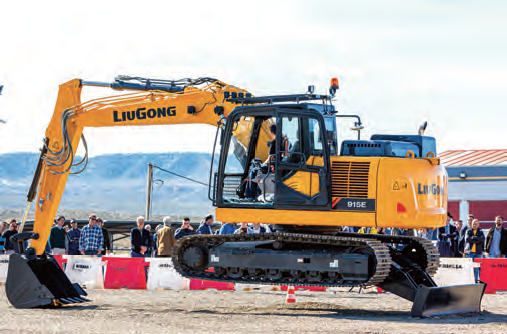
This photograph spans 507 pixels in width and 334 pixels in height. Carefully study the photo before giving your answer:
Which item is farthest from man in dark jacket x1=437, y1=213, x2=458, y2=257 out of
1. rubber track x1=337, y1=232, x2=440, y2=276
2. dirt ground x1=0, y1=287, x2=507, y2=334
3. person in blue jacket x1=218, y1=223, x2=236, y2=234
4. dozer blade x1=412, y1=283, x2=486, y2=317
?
dozer blade x1=412, y1=283, x2=486, y2=317

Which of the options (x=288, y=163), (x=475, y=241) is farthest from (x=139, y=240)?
(x=288, y=163)

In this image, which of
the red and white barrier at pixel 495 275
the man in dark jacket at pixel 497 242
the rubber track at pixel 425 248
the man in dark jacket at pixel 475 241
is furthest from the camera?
the man in dark jacket at pixel 475 241

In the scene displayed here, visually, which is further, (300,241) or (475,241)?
(475,241)

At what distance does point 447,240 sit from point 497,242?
6.19 feet

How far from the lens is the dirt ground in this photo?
16.2 meters

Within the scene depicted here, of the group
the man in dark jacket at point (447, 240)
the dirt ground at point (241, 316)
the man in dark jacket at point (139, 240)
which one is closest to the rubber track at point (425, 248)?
the dirt ground at point (241, 316)

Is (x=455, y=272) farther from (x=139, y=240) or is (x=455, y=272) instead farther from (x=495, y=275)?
(x=139, y=240)

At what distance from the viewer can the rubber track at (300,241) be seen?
59.0 feet

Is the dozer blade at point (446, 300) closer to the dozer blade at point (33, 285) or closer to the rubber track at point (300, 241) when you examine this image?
the rubber track at point (300, 241)

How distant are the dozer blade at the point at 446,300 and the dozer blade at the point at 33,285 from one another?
6519 millimetres

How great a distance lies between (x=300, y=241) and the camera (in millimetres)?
18641

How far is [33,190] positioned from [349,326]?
286 inches

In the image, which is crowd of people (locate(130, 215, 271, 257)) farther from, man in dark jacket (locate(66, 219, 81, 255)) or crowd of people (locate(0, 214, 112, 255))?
man in dark jacket (locate(66, 219, 81, 255))

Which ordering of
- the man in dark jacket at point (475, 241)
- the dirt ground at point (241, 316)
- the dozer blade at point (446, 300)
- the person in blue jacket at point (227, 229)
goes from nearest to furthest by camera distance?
1. the dirt ground at point (241, 316)
2. the dozer blade at point (446, 300)
3. the person in blue jacket at point (227, 229)
4. the man in dark jacket at point (475, 241)
